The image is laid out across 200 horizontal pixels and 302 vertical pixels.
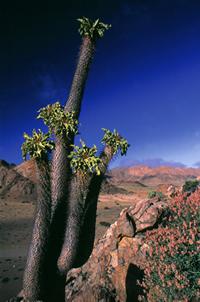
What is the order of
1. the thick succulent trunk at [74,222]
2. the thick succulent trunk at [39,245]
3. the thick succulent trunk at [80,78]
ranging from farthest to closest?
the thick succulent trunk at [80,78], the thick succulent trunk at [74,222], the thick succulent trunk at [39,245]

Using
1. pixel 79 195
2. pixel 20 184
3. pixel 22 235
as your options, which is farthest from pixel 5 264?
pixel 20 184

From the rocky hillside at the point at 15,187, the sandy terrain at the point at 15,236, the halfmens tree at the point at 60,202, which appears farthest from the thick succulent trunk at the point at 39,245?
the rocky hillside at the point at 15,187

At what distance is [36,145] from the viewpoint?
9133 mm

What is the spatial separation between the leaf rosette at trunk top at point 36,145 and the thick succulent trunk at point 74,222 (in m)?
1.17

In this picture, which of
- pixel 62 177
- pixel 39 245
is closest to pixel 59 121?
pixel 62 177

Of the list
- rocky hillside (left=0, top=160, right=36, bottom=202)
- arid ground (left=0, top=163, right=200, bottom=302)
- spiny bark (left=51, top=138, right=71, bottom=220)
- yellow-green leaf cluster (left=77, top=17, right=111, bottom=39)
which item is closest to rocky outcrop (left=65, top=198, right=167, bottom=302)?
arid ground (left=0, top=163, right=200, bottom=302)

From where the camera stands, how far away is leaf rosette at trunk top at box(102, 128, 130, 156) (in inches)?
405

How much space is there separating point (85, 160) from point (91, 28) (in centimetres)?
424

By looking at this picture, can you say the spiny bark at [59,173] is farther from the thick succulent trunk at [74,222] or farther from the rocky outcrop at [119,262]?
the rocky outcrop at [119,262]

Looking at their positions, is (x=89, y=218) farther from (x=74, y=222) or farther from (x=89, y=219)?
(x=74, y=222)

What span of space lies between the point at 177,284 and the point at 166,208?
13.4ft

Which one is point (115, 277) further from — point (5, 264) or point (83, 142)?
point (5, 264)

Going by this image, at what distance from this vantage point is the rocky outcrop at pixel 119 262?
860 centimetres

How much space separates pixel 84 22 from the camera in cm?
1051
